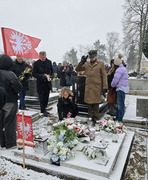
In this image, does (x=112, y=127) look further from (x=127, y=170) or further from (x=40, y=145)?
(x=40, y=145)

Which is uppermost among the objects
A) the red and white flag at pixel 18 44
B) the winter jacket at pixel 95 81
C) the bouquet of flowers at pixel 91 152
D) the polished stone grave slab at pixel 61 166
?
the red and white flag at pixel 18 44

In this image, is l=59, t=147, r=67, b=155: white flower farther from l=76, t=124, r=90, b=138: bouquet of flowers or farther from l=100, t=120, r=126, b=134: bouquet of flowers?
l=100, t=120, r=126, b=134: bouquet of flowers

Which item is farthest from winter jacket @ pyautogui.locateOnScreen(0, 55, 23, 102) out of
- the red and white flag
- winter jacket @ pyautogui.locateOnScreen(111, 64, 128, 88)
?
winter jacket @ pyautogui.locateOnScreen(111, 64, 128, 88)

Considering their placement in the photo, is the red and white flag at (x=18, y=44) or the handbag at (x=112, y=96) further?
the handbag at (x=112, y=96)

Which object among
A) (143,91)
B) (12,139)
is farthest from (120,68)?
(143,91)

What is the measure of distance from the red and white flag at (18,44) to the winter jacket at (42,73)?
0.56 metres

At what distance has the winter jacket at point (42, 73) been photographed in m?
4.83

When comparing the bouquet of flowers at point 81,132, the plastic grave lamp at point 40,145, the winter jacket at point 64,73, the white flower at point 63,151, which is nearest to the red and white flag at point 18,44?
the plastic grave lamp at point 40,145

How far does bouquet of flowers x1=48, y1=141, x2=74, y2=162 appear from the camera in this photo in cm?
234

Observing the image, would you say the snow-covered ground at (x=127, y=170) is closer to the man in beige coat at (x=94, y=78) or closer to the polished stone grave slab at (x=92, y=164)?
the polished stone grave slab at (x=92, y=164)

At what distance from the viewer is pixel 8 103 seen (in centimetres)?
291

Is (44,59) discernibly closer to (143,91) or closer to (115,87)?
(115,87)

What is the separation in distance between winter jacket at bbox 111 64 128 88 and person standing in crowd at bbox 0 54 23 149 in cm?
237

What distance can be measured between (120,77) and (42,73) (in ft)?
7.76
